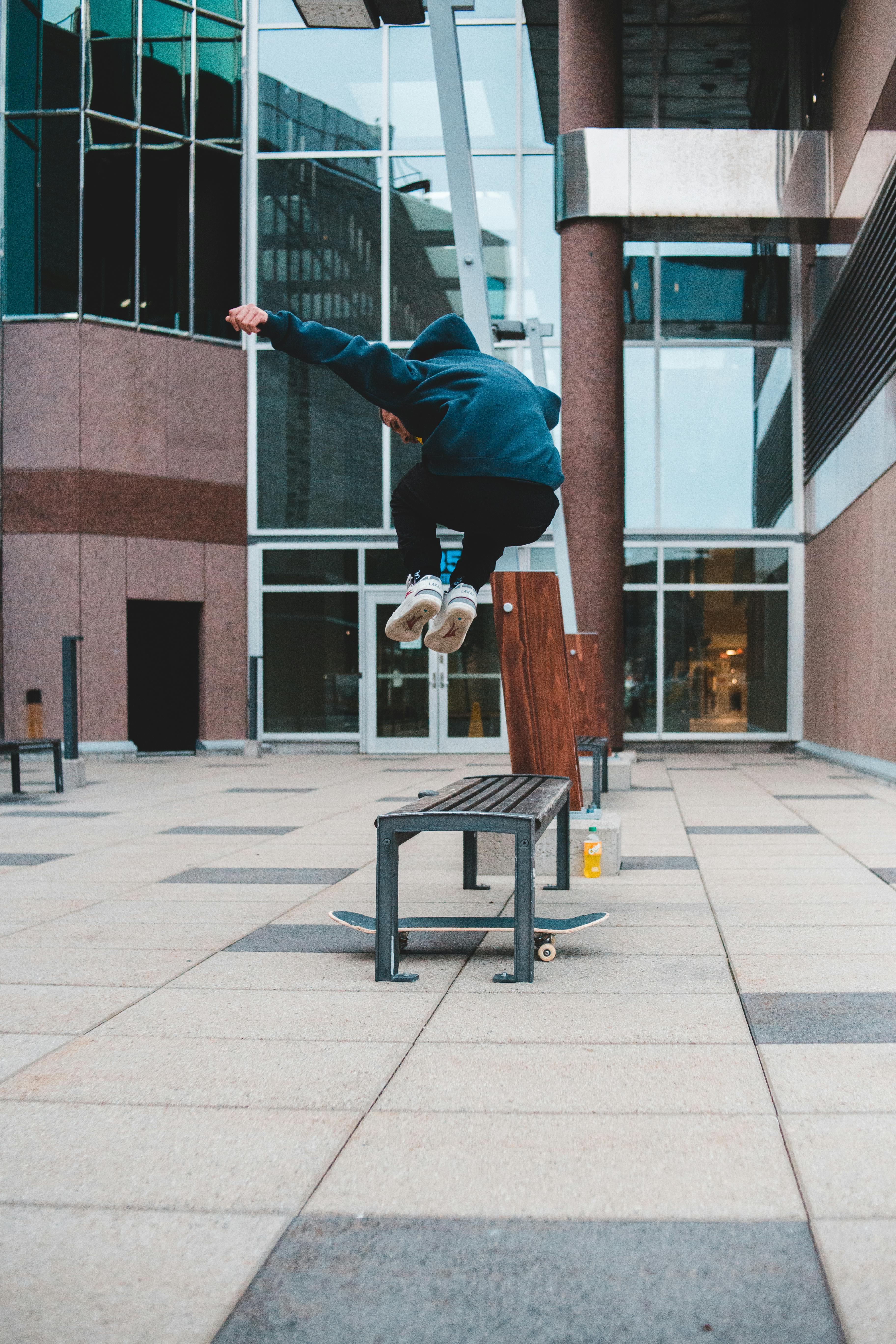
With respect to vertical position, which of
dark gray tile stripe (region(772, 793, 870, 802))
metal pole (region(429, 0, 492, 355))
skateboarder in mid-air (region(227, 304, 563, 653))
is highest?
metal pole (region(429, 0, 492, 355))

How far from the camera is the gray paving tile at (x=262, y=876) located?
7.16 meters

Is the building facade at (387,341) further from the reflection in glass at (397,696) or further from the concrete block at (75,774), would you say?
the concrete block at (75,774)

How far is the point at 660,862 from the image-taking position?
7.89 meters

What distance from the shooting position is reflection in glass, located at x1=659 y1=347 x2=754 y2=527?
2105 cm

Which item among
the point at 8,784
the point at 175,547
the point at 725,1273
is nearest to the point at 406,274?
the point at 175,547

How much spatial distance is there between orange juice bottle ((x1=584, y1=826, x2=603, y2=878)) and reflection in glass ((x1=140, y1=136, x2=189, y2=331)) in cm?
1489

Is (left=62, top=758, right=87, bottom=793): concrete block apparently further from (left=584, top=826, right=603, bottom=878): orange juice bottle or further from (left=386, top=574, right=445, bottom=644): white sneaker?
(left=386, top=574, right=445, bottom=644): white sneaker

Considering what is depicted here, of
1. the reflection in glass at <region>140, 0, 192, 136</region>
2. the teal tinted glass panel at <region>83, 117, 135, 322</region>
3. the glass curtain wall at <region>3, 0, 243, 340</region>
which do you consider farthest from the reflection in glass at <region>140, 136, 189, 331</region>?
the reflection in glass at <region>140, 0, 192, 136</region>

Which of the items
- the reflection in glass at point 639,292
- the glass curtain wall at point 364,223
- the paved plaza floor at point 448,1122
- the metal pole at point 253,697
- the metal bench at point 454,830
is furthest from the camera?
the reflection in glass at point 639,292

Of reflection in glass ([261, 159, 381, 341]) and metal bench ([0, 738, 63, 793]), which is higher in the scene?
reflection in glass ([261, 159, 381, 341])

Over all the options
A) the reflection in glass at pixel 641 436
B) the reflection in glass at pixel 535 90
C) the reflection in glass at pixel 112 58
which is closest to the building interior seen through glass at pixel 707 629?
the reflection in glass at pixel 641 436

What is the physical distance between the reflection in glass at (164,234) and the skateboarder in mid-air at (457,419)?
51.2 feet

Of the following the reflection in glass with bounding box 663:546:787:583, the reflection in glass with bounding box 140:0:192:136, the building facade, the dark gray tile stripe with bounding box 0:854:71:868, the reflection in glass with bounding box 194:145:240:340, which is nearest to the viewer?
the dark gray tile stripe with bounding box 0:854:71:868

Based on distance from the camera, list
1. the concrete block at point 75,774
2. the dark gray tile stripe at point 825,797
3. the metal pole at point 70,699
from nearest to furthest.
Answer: the dark gray tile stripe at point 825,797 → the metal pole at point 70,699 → the concrete block at point 75,774
